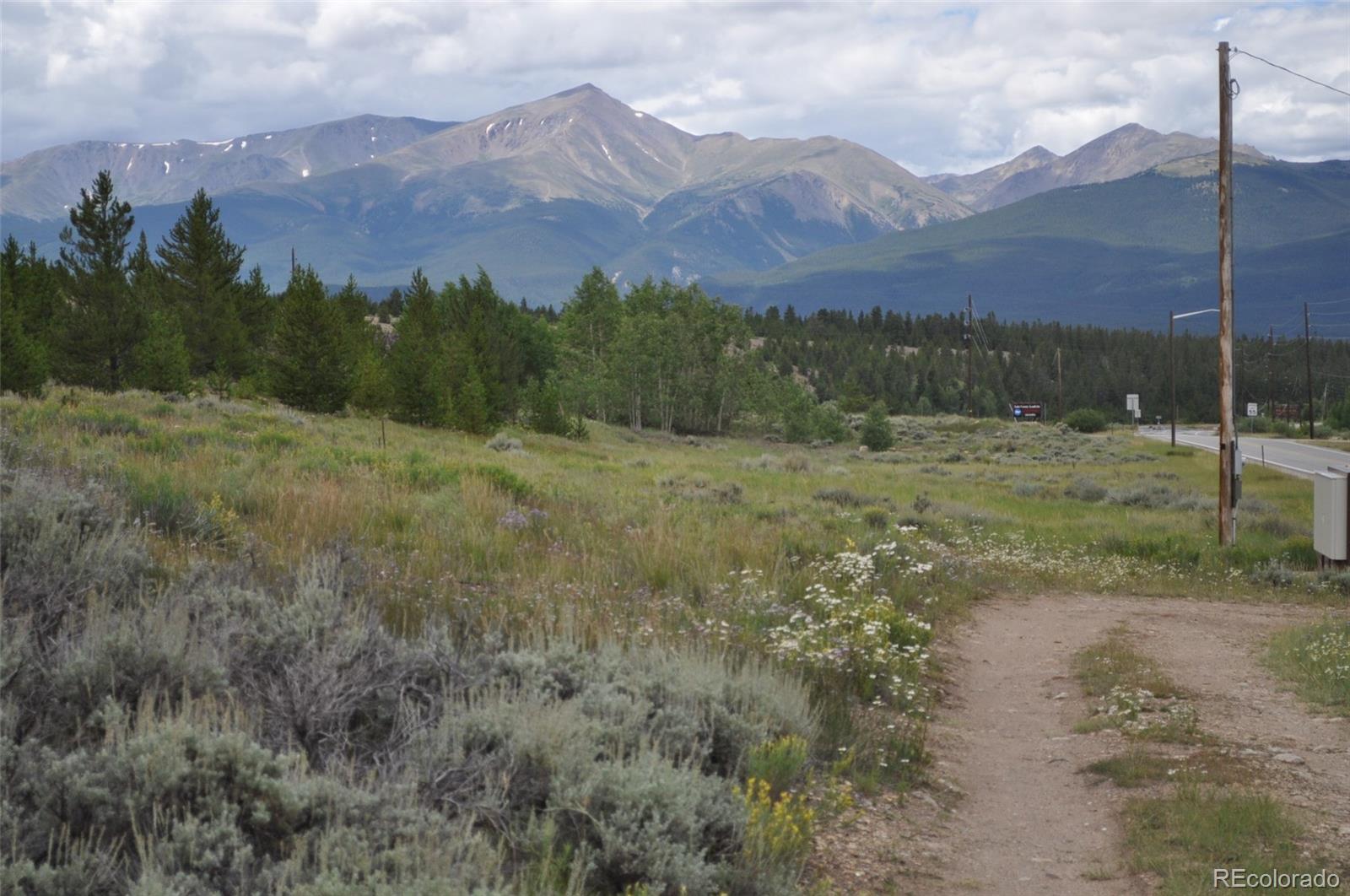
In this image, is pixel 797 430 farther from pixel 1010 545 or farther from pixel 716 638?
pixel 716 638

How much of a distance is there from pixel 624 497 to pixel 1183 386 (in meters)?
144

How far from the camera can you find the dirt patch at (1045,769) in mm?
4879

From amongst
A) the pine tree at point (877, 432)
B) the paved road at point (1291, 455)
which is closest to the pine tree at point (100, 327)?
the paved road at point (1291, 455)

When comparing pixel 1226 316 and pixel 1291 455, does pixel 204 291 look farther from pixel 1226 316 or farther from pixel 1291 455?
pixel 1291 455

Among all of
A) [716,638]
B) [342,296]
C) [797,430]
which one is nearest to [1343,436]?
[797,430]

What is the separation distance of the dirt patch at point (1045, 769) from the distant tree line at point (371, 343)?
24.3 m

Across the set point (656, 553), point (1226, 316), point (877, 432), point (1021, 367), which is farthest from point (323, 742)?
point (1021, 367)

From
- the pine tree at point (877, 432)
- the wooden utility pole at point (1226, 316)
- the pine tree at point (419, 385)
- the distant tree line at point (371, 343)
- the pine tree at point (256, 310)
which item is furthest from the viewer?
the pine tree at point (877, 432)

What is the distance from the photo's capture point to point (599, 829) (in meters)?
3.93

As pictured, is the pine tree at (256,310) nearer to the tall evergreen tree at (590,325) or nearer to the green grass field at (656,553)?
the tall evergreen tree at (590,325)

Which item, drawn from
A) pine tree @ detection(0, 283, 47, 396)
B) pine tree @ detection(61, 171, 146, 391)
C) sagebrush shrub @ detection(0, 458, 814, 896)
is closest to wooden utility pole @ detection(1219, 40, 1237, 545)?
sagebrush shrub @ detection(0, 458, 814, 896)

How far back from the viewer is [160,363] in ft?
105

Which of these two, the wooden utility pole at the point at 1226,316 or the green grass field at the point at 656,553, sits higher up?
the wooden utility pole at the point at 1226,316

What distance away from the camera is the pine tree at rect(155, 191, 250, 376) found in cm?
4416
